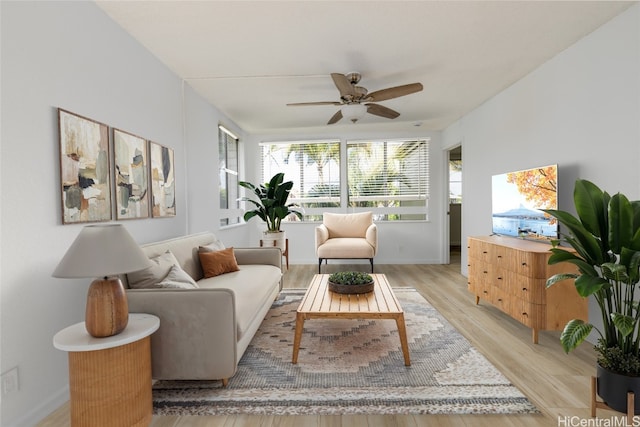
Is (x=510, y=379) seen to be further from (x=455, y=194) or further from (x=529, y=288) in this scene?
(x=455, y=194)

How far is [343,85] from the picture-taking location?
2949 mm

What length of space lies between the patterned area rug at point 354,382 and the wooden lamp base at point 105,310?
2.04 feet

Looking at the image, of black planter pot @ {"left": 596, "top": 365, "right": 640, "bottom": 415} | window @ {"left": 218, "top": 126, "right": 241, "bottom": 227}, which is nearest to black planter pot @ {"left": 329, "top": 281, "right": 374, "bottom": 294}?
black planter pot @ {"left": 596, "top": 365, "right": 640, "bottom": 415}

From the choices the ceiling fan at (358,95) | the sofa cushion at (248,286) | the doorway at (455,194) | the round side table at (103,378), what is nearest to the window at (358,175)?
the doorway at (455,194)

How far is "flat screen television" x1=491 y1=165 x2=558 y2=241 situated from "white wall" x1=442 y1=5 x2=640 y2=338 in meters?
0.14

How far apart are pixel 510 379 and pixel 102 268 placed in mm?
2454

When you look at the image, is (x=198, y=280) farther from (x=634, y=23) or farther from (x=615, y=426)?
(x=634, y=23)

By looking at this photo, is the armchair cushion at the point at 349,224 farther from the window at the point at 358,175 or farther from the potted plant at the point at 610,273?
the potted plant at the point at 610,273

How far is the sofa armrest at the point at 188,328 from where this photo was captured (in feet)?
6.28

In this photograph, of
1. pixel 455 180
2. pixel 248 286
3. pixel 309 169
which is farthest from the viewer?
pixel 455 180

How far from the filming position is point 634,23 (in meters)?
2.21

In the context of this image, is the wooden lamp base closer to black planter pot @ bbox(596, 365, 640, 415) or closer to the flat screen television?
black planter pot @ bbox(596, 365, 640, 415)

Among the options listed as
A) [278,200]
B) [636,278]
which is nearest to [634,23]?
[636,278]

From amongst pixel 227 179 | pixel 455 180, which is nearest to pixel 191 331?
pixel 227 179
